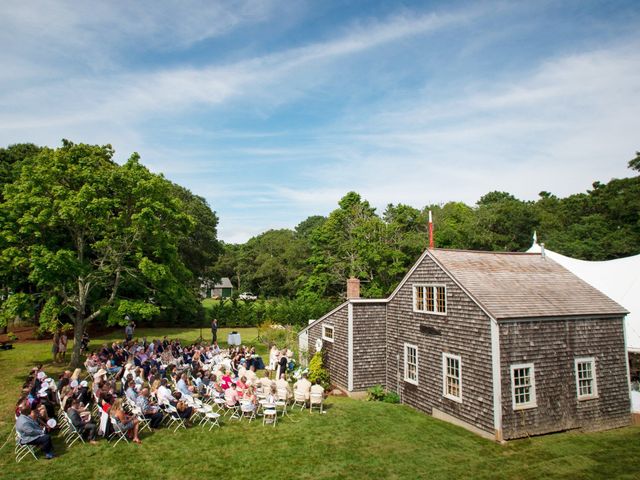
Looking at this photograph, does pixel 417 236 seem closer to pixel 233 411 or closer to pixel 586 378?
pixel 586 378

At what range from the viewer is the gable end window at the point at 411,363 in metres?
17.0

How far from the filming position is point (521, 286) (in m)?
15.4

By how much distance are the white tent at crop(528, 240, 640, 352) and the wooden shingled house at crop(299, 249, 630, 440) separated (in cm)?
225

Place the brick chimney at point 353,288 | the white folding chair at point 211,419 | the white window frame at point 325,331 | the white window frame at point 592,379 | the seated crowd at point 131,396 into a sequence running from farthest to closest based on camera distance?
the white window frame at point 325,331 < the brick chimney at point 353,288 < the white window frame at point 592,379 < the white folding chair at point 211,419 < the seated crowd at point 131,396

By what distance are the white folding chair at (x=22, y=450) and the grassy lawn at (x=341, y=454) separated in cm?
18

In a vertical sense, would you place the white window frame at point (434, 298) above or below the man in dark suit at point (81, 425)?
above

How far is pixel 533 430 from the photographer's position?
13273 millimetres

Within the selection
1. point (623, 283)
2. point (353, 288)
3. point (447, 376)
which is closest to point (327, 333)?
point (353, 288)

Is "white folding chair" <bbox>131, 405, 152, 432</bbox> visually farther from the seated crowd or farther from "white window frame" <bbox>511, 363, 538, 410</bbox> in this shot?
"white window frame" <bbox>511, 363, 538, 410</bbox>

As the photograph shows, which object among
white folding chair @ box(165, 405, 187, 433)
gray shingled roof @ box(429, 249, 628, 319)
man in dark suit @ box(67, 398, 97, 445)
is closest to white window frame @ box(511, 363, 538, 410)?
gray shingled roof @ box(429, 249, 628, 319)

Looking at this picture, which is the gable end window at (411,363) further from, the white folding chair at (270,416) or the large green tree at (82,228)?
the large green tree at (82,228)

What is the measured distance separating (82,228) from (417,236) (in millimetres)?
29159

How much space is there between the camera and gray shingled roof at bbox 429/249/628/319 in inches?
554

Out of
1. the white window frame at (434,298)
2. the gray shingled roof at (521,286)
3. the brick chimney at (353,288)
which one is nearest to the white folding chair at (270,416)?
the white window frame at (434,298)
